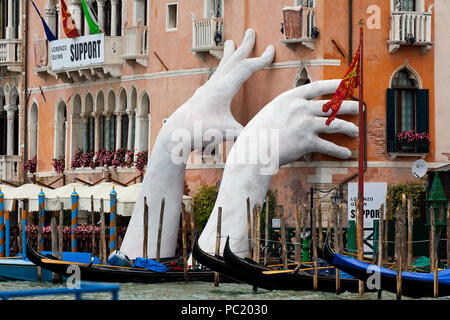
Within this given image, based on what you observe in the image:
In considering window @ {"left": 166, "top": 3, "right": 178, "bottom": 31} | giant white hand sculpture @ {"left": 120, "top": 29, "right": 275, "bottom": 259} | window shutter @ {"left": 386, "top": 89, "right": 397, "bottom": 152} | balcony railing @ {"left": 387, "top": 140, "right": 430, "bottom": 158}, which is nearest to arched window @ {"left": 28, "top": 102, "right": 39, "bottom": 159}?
window @ {"left": 166, "top": 3, "right": 178, "bottom": 31}

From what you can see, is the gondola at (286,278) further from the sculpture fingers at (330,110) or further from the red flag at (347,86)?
the sculpture fingers at (330,110)

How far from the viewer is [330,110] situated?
27516mm

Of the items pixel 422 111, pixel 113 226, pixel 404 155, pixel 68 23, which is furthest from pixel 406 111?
pixel 68 23

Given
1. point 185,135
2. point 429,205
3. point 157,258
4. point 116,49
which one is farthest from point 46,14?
point 429,205

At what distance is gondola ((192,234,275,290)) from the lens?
2409 cm

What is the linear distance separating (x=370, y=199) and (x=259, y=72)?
4.16 metres

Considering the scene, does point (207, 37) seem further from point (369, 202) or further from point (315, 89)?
point (369, 202)

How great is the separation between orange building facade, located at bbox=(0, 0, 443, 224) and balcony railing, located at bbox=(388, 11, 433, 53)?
0.07 ft

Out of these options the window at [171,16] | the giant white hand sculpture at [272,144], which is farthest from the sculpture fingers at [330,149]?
the window at [171,16]

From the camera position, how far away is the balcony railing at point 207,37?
29641mm

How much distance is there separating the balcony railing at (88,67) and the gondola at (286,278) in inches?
389

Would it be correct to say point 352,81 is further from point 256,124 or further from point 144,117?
point 144,117

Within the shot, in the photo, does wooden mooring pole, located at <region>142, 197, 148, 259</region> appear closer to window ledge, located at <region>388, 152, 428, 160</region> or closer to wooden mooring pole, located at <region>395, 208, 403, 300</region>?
window ledge, located at <region>388, 152, 428, 160</region>

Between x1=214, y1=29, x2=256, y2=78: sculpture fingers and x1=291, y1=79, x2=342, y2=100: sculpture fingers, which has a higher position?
x1=214, y1=29, x2=256, y2=78: sculpture fingers
